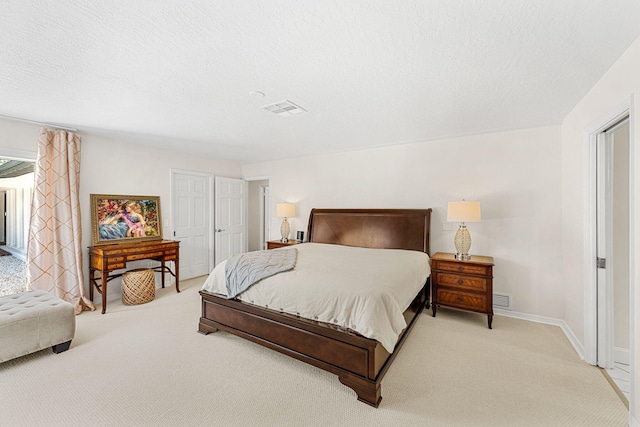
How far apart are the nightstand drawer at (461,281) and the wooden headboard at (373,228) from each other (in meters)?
0.51

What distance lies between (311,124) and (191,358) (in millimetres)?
2835

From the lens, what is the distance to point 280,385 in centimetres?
214

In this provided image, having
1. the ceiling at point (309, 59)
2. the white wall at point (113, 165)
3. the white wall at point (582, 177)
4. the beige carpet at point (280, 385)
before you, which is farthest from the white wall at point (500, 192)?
the white wall at point (113, 165)

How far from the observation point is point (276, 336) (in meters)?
2.46

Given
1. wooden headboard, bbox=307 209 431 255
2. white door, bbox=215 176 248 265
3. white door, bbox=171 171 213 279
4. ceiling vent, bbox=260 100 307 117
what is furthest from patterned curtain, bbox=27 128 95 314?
wooden headboard, bbox=307 209 431 255

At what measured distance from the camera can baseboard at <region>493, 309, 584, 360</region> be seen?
2635 mm

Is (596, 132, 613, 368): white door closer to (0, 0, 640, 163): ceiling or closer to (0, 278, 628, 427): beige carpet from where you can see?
(0, 278, 628, 427): beige carpet

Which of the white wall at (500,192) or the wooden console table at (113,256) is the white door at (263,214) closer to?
the wooden console table at (113,256)

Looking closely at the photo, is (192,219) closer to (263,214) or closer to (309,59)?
(263,214)

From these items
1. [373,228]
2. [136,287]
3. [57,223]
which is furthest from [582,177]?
[57,223]

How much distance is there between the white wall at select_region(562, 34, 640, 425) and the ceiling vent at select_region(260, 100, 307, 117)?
8.17 feet

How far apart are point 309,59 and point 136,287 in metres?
3.85

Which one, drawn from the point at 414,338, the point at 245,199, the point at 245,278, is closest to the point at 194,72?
the point at 245,278

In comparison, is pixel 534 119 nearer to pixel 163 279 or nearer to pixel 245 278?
pixel 245 278
